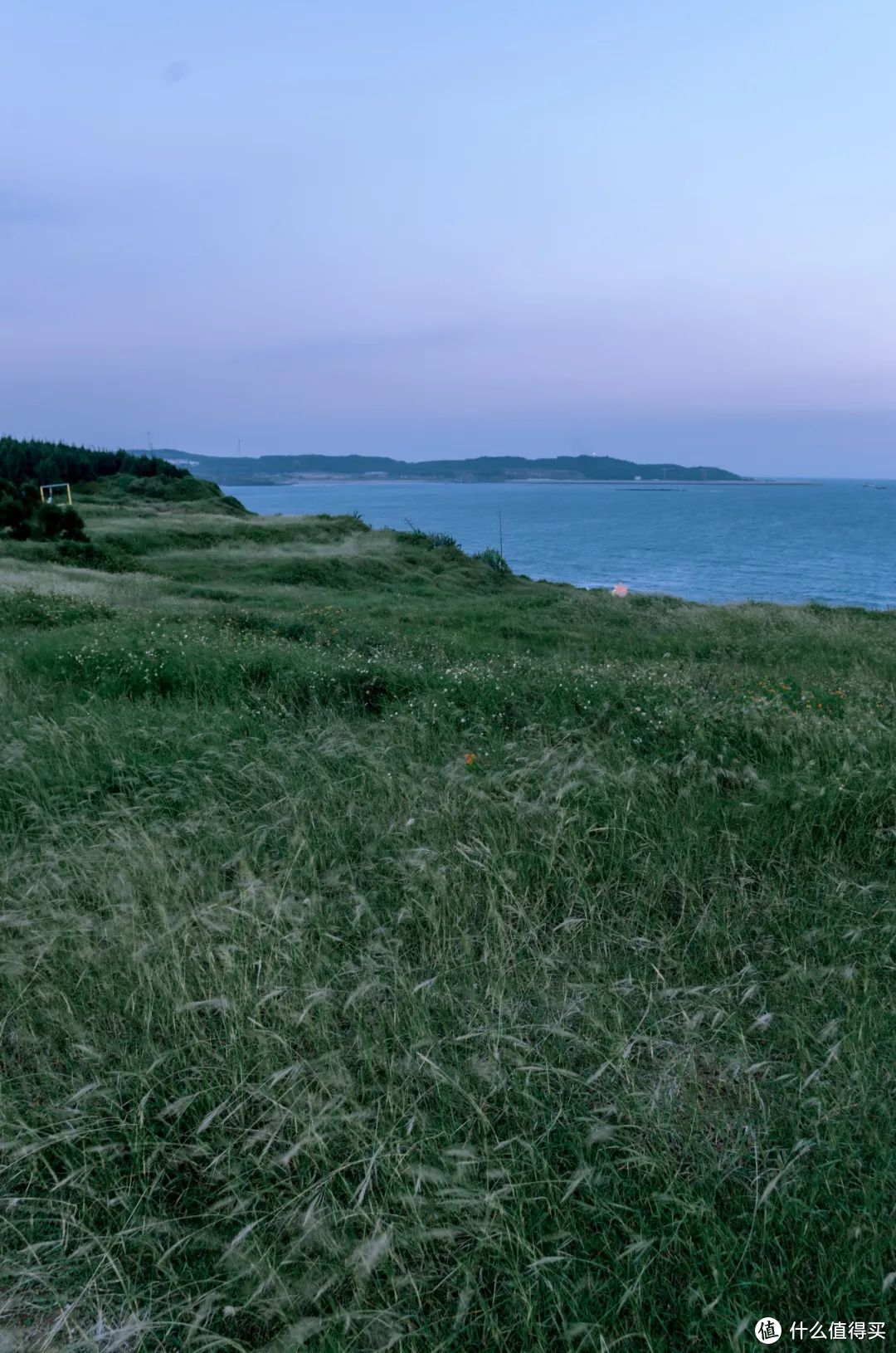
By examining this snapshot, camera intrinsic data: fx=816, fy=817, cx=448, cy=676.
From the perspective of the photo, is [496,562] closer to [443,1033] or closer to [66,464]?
[443,1033]

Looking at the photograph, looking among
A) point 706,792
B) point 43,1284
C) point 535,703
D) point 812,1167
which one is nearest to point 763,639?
point 535,703

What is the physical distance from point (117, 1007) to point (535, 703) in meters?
4.86

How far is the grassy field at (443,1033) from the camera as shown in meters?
1.86

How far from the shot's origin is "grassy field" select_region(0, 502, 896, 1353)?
6.09ft

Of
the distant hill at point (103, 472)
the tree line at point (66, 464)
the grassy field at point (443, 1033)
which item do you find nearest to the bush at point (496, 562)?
the distant hill at point (103, 472)

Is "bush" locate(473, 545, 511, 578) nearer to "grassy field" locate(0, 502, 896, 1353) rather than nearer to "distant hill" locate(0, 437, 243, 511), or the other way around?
"distant hill" locate(0, 437, 243, 511)

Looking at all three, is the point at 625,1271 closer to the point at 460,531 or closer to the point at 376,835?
the point at 376,835

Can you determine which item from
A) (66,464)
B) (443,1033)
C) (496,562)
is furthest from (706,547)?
(443,1033)

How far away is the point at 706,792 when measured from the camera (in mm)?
4559

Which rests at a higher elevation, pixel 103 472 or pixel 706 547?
pixel 103 472

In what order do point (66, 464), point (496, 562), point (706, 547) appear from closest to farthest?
point (496, 562)
point (66, 464)
point (706, 547)

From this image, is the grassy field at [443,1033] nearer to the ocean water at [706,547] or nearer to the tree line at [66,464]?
the ocean water at [706,547]

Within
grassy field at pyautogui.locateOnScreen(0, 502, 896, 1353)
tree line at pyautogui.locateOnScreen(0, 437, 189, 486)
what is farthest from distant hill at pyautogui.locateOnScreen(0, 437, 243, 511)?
grassy field at pyautogui.locateOnScreen(0, 502, 896, 1353)

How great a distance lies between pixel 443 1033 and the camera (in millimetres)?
2664
